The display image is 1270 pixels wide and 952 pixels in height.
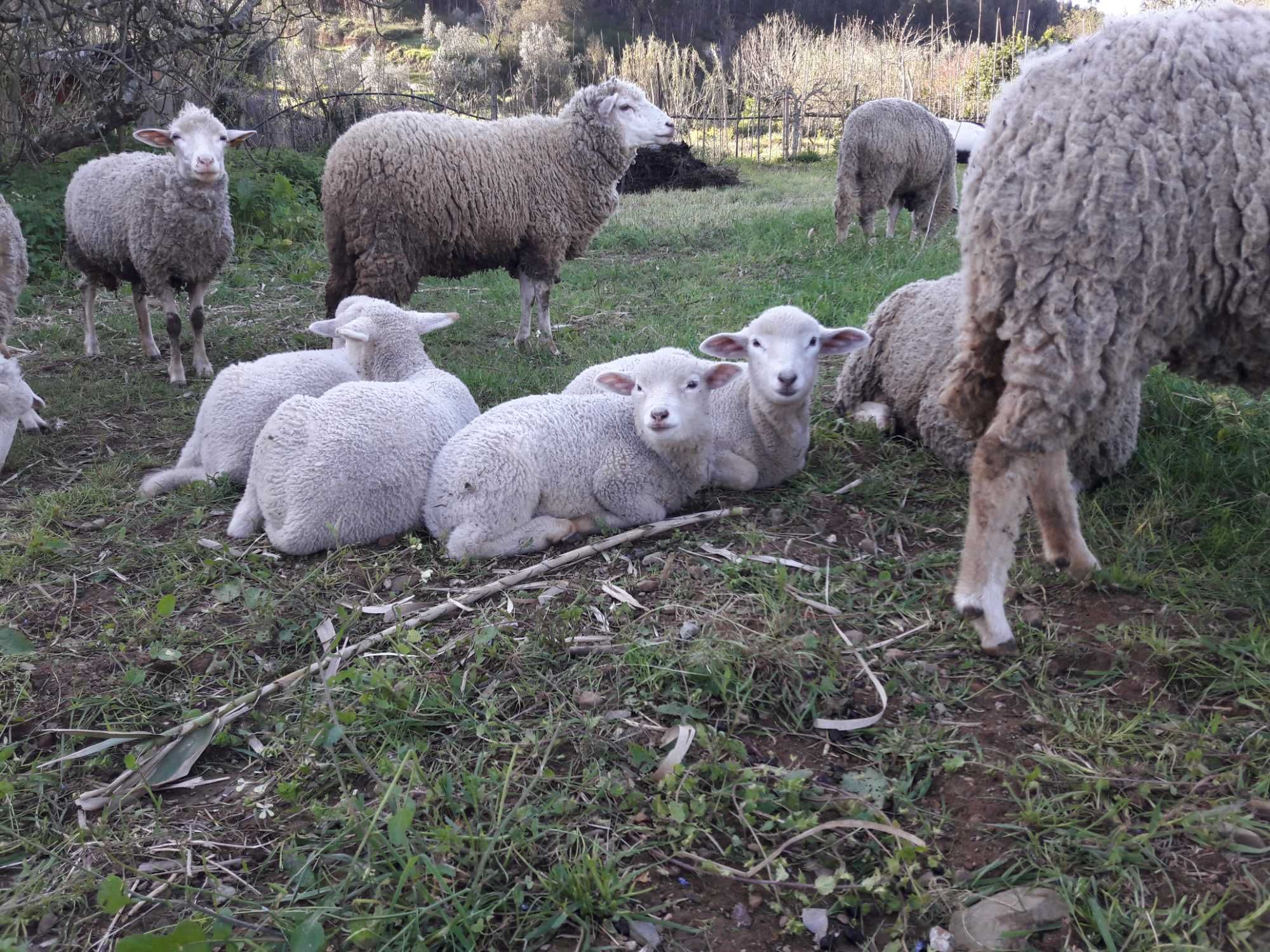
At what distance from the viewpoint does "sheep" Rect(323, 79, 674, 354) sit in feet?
19.2

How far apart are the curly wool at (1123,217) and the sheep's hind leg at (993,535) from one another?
7 cm

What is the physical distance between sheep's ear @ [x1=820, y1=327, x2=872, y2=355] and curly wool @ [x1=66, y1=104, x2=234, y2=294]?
4087 mm

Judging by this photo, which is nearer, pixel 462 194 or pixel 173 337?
pixel 173 337

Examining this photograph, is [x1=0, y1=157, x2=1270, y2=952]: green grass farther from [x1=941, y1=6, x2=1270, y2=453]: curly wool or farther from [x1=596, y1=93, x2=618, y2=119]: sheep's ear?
[x1=596, y1=93, x2=618, y2=119]: sheep's ear

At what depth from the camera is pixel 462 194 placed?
6.02 meters

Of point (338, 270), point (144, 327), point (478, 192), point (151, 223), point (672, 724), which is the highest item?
point (478, 192)

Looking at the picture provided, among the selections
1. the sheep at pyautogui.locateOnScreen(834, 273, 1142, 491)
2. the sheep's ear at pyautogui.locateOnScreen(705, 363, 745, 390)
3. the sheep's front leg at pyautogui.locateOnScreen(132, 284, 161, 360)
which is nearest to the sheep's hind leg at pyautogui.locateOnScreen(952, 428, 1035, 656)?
the sheep at pyautogui.locateOnScreen(834, 273, 1142, 491)

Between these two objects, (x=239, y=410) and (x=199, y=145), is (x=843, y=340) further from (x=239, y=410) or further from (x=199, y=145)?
(x=199, y=145)

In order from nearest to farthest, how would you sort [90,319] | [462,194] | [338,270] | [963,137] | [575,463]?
1. [575,463]
2. [462,194]
3. [338,270]
4. [90,319]
5. [963,137]

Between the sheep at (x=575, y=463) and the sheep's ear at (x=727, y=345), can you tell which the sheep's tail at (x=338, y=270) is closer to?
the sheep at (x=575, y=463)

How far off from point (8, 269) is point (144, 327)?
1263mm

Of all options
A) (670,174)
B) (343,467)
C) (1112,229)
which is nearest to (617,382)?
(343,467)

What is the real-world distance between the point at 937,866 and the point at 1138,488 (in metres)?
2.18

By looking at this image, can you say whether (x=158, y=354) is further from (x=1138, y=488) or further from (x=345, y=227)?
(x=1138, y=488)
